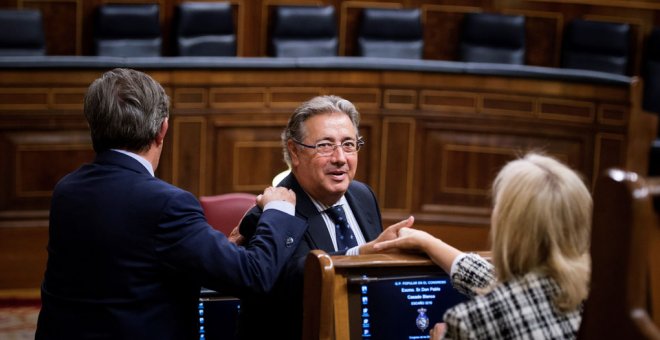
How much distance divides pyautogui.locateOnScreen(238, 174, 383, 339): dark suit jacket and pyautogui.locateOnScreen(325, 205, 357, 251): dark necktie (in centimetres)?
5

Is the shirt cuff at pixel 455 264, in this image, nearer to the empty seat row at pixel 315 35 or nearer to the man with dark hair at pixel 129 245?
the man with dark hair at pixel 129 245

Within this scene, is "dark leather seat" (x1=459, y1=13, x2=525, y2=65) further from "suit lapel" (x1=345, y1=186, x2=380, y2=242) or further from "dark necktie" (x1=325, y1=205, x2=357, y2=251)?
"dark necktie" (x1=325, y1=205, x2=357, y2=251)

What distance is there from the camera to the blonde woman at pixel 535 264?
166 cm

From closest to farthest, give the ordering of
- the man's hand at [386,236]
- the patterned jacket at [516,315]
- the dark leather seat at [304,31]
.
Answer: the patterned jacket at [516,315]
the man's hand at [386,236]
the dark leather seat at [304,31]

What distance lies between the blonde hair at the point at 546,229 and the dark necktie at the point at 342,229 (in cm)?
81

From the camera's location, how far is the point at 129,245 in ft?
6.77

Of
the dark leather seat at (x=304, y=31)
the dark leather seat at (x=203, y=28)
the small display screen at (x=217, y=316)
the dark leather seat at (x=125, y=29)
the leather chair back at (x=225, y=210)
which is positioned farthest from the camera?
the dark leather seat at (x=304, y=31)

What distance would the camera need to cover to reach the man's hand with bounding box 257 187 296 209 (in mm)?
2355

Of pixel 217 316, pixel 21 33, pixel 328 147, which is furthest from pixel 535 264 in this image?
pixel 21 33

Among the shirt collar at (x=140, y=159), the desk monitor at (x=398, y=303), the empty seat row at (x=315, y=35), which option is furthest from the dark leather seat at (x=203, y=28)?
the desk monitor at (x=398, y=303)

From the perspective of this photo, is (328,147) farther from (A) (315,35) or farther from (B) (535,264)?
(A) (315,35)

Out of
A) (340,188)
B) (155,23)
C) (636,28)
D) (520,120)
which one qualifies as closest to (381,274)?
(340,188)

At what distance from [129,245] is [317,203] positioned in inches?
22.6

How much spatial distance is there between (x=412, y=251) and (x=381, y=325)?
0.17m
